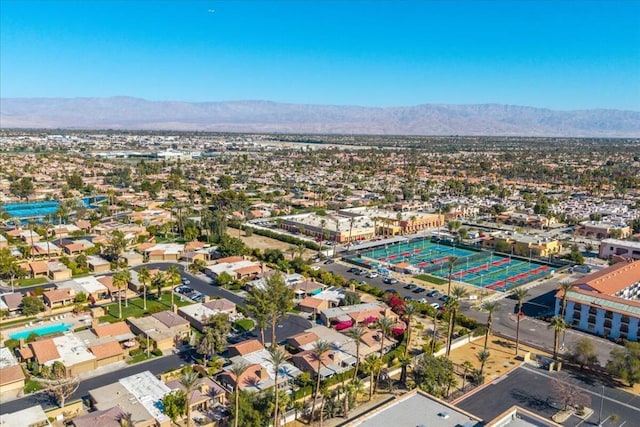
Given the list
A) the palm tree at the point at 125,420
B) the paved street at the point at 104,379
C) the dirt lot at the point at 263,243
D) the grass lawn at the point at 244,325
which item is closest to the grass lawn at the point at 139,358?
the paved street at the point at 104,379

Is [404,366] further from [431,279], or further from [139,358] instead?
[431,279]

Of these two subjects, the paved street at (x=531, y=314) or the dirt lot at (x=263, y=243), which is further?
the dirt lot at (x=263, y=243)

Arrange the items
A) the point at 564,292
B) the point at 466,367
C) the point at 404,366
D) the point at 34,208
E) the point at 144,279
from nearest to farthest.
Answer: the point at 404,366 → the point at 466,367 → the point at 564,292 → the point at 144,279 → the point at 34,208

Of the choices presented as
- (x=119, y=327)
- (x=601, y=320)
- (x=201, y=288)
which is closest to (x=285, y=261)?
(x=201, y=288)

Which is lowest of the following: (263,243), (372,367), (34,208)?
(263,243)

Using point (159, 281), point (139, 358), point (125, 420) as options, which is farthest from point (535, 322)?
point (159, 281)

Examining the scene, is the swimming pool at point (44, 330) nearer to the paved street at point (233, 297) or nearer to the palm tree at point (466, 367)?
the paved street at point (233, 297)

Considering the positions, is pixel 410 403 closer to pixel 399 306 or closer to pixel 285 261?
pixel 399 306

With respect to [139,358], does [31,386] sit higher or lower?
higher
